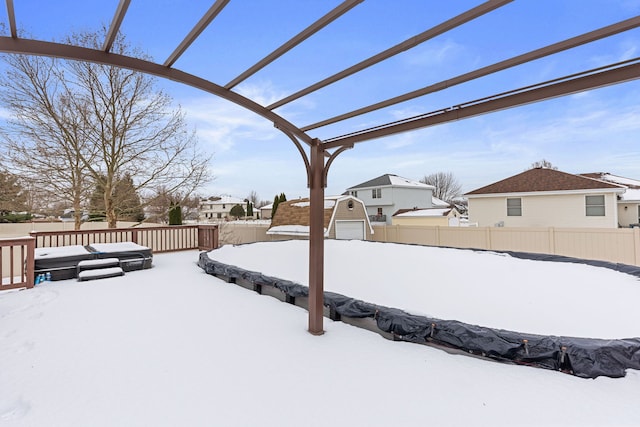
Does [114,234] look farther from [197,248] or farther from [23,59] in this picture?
[23,59]

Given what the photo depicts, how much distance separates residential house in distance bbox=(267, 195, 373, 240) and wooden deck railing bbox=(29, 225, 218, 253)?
3.14 metres

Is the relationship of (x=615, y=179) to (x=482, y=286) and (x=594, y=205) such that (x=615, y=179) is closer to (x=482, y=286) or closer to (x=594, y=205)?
(x=594, y=205)

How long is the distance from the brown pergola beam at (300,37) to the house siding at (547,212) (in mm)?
13006

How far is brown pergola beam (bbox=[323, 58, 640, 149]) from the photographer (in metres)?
1.78

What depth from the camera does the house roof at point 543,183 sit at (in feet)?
36.3

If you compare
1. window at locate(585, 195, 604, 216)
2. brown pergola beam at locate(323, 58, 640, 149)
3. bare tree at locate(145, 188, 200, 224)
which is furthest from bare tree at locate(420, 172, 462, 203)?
brown pergola beam at locate(323, 58, 640, 149)

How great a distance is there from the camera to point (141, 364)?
8.33 ft

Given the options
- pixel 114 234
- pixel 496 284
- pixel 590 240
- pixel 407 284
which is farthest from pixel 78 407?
pixel 590 240

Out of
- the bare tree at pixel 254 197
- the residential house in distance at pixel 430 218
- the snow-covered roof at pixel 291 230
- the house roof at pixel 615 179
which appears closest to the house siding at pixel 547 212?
the residential house in distance at pixel 430 218

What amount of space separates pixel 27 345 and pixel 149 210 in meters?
10.7

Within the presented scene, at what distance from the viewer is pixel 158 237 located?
9.22 meters

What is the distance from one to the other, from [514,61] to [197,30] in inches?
78.0

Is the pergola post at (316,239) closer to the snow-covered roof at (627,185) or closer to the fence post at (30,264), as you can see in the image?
the fence post at (30,264)

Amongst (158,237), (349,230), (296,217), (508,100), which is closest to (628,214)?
(349,230)
